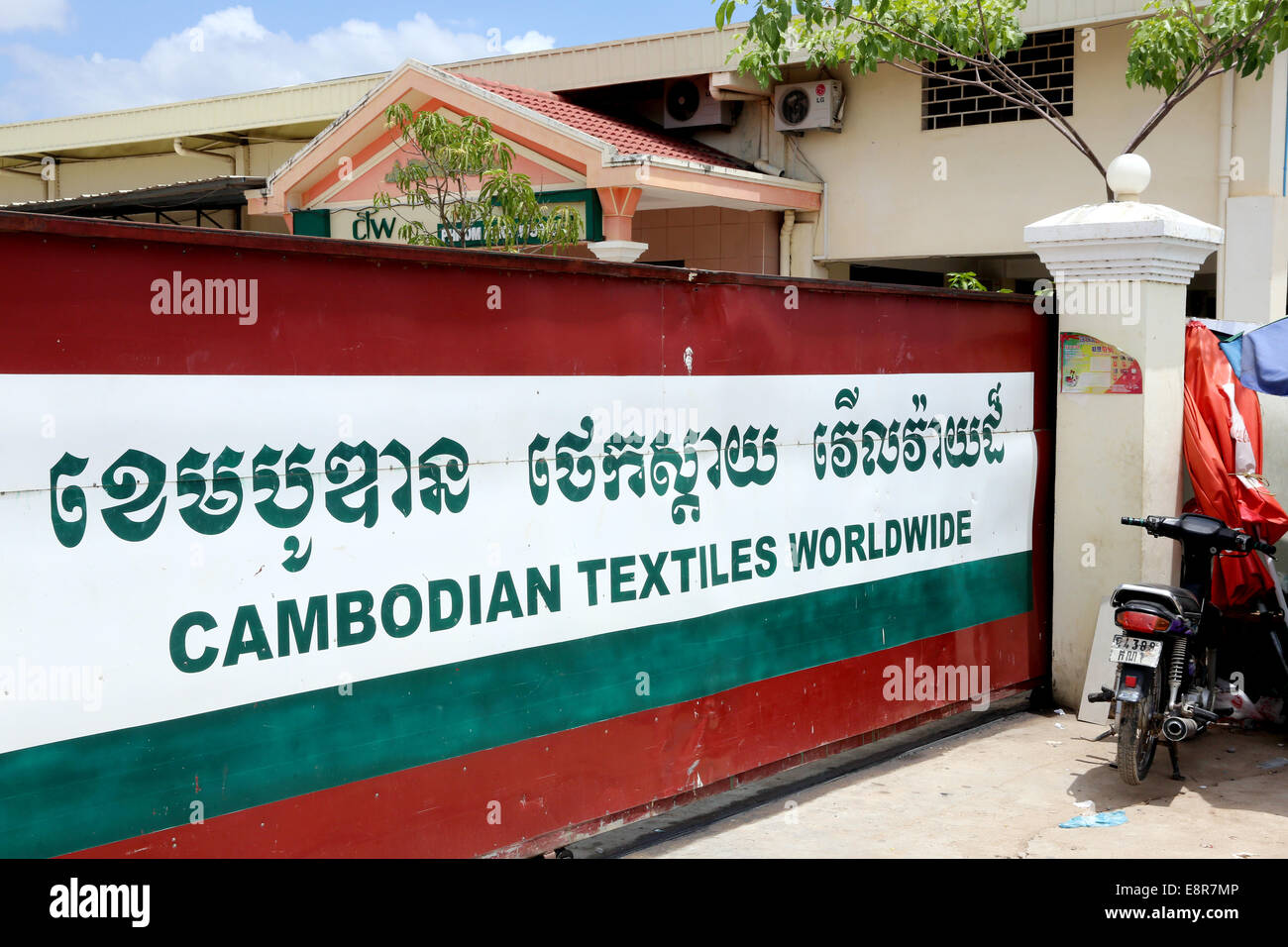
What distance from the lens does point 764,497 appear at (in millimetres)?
5094

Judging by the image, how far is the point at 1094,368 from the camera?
6664 millimetres

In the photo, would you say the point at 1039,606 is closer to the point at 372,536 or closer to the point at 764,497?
the point at 764,497

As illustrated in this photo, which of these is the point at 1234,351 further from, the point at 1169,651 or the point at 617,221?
the point at 617,221

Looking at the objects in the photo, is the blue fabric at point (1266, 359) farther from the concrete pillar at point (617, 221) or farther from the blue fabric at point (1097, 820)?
the concrete pillar at point (617, 221)

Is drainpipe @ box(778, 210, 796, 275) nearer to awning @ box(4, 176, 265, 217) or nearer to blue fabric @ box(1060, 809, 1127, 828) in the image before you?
awning @ box(4, 176, 265, 217)

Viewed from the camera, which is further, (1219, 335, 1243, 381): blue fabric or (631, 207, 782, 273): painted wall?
(631, 207, 782, 273): painted wall

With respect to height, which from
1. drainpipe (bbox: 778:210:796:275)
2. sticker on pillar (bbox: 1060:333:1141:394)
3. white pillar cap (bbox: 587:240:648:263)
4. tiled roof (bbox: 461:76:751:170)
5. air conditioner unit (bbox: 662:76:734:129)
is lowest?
sticker on pillar (bbox: 1060:333:1141:394)

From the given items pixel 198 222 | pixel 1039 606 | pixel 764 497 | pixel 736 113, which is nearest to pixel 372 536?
pixel 764 497

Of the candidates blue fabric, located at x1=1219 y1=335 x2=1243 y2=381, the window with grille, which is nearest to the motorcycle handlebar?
blue fabric, located at x1=1219 y1=335 x2=1243 y2=381

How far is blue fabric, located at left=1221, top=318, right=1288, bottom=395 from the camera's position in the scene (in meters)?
6.25

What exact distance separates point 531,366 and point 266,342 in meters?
0.96

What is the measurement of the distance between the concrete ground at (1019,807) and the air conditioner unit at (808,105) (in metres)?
9.45

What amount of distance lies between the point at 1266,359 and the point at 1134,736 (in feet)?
7.19

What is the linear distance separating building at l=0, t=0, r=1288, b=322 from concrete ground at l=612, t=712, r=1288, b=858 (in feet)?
24.1
